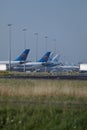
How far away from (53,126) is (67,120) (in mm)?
803

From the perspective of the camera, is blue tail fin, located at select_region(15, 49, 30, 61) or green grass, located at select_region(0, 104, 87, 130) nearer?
green grass, located at select_region(0, 104, 87, 130)

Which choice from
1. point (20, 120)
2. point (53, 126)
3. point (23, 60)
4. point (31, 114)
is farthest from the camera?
point (23, 60)

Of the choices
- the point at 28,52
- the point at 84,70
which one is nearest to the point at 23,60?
the point at 28,52

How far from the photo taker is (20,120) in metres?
14.1

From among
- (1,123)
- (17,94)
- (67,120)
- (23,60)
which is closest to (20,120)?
(1,123)

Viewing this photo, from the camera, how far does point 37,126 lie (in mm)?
13383

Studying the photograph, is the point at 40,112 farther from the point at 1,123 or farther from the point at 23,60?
the point at 23,60

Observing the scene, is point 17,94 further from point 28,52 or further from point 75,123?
point 28,52

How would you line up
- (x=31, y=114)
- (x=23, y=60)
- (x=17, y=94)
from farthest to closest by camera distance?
(x=23, y=60) < (x=17, y=94) < (x=31, y=114)

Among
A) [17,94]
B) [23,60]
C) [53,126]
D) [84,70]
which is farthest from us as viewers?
[23,60]

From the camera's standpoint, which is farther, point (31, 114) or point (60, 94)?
point (60, 94)

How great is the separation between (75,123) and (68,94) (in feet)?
36.0

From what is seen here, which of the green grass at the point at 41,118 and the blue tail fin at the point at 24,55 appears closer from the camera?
the green grass at the point at 41,118

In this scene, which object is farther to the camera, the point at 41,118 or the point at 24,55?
the point at 24,55
